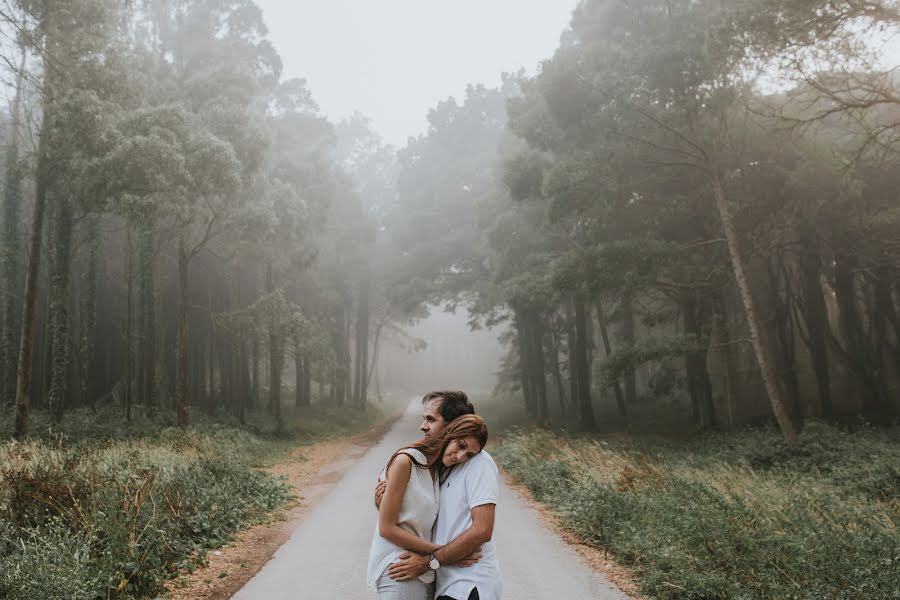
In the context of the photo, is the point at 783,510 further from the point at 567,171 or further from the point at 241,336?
the point at 241,336

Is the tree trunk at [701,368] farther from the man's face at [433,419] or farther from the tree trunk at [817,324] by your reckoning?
the man's face at [433,419]

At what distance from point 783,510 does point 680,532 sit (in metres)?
1.44

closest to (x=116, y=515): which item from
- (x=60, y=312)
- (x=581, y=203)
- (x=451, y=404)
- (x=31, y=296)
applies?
(x=451, y=404)

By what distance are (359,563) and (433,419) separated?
4663 millimetres

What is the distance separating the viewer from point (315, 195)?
25.1m

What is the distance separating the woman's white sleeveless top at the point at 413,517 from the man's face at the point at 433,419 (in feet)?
0.53

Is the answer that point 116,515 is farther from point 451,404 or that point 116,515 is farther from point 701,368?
point 701,368

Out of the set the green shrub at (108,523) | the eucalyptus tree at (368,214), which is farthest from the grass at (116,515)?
the eucalyptus tree at (368,214)

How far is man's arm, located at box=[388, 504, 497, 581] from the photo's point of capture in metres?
2.66

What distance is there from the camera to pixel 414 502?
271cm

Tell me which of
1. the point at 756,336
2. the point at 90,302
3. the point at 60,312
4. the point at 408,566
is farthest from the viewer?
the point at 90,302

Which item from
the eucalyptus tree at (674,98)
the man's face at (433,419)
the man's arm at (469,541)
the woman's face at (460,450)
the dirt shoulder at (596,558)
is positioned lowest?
the dirt shoulder at (596,558)

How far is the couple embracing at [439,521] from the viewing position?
8.75ft

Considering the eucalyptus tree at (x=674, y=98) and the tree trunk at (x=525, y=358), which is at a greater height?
the eucalyptus tree at (x=674, y=98)
